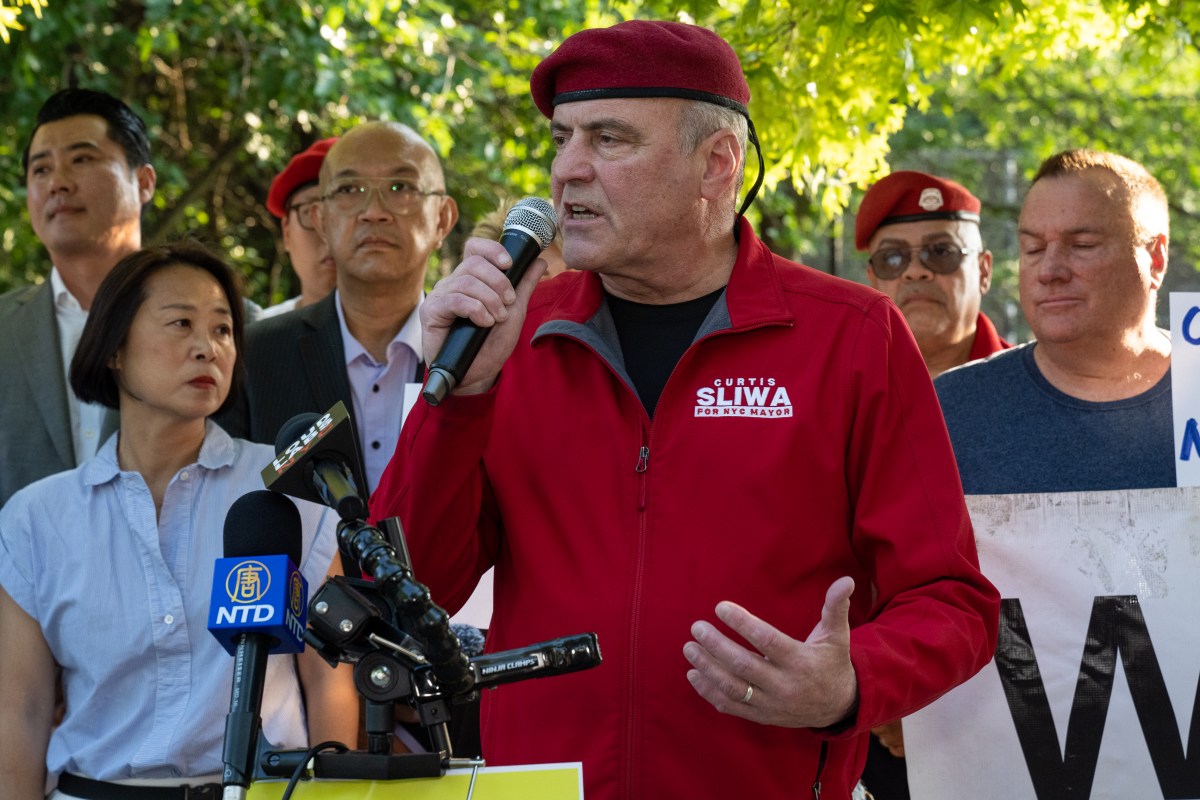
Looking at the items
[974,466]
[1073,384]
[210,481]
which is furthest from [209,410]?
[1073,384]

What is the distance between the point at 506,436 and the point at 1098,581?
1753 millimetres

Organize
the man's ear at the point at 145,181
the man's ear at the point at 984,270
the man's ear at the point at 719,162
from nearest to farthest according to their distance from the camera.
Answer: the man's ear at the point at 719,162, the man's ear at the point at 145,181, the man's ear at the point at 984,270

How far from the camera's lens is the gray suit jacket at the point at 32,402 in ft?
16.6

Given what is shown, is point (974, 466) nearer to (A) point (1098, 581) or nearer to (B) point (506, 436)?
(A) point (1098, 581)

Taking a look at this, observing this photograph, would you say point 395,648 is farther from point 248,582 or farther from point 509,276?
point 509,276

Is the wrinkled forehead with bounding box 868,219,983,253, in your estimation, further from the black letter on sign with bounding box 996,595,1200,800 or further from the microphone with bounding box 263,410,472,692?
the microphone with bounding box 263,410,472,692

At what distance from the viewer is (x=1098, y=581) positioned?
379 cm

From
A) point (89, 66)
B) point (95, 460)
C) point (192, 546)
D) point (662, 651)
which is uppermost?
point (89, 66)

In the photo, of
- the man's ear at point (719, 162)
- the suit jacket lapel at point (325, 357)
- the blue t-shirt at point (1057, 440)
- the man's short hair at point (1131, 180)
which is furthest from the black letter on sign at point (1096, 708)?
the suit jacket lapel at point (325, 357)

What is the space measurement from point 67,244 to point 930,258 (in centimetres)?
363

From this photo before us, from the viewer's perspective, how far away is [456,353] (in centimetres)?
258

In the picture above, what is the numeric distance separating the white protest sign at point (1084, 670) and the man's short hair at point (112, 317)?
254 cm

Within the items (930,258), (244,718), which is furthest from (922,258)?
(244,718)

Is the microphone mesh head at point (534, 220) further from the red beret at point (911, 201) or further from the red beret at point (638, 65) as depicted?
the red beret at point (911, 201)
